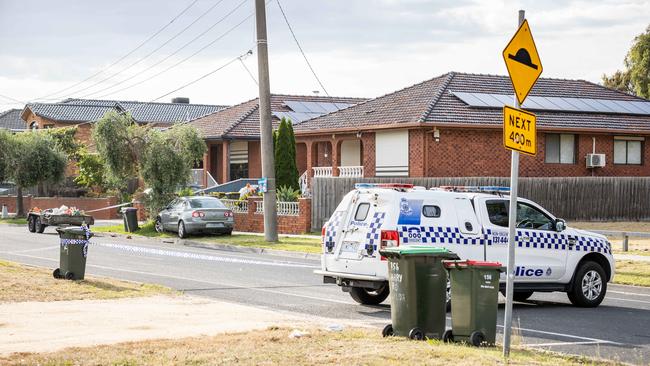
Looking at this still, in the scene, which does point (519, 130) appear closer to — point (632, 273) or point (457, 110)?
point (632, 273)

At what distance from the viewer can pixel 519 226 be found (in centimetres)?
1634

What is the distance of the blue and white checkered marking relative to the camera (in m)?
15.2

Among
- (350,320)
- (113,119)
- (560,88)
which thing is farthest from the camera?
(560,88)

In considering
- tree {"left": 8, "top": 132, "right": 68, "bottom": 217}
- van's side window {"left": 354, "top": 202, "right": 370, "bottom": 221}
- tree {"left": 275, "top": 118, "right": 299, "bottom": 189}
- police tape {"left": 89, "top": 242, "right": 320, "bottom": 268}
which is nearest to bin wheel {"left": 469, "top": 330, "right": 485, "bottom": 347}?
van's side window {"left": 354, "top": 202, "right": 370, "bottom": 221}

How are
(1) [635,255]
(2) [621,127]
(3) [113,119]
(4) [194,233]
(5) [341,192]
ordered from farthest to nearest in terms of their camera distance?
(2) [621,127], (3) [113,119], (5) [341,192], (4) [194,233], (1) [635,255]

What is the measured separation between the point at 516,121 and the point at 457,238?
5.62 metres

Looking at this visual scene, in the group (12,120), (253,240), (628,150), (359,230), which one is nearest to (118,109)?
(12,120)

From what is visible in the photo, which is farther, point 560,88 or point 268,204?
point 560,88

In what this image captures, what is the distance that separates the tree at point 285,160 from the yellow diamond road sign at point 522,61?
3174 cm

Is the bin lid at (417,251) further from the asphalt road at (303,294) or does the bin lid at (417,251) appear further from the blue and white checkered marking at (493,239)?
the blue and white checkered marking at (493,239)

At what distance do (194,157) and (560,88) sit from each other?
60.4 ft

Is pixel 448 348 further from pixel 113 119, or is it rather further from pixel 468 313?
pixel 113 119

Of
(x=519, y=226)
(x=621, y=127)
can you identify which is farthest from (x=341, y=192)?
(x=519, y=226)

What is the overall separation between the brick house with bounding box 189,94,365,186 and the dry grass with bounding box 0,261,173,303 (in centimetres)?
3358
